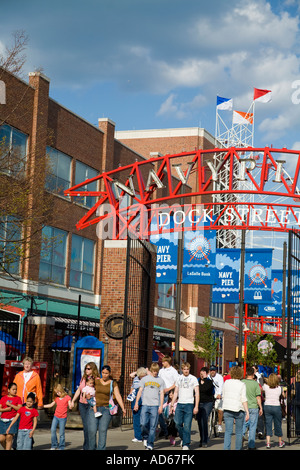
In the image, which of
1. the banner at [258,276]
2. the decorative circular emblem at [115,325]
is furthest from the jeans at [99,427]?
the banner at [258,276]

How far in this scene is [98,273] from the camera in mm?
35750

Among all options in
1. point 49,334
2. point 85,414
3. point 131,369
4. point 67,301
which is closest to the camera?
point 85,414

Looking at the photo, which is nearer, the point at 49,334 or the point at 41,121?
the point at 49,334

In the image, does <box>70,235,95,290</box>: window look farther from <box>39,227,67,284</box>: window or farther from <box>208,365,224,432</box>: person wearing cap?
<box>208,365,224,432</box>: person wearing cap

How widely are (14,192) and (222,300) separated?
14.0 meters

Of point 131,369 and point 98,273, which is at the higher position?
point 98,273

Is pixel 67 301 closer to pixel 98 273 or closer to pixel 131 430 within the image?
pixel 98 273

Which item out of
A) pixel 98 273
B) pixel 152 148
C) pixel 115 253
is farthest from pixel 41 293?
pixel 152 148

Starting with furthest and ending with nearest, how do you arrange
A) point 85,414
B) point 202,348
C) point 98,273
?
point 202,348, point 98,273, point 85,414

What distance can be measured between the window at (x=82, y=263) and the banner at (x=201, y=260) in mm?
9115

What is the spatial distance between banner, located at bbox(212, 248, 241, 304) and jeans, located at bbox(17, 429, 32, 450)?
60.3 feet

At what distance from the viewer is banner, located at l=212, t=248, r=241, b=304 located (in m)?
29.4

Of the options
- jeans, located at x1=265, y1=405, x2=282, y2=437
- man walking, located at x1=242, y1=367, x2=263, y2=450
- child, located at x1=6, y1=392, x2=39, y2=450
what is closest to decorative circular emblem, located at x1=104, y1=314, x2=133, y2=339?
man walking, located at x1=242, y1=367, x2=263, y2=450

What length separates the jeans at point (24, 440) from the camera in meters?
11.5
